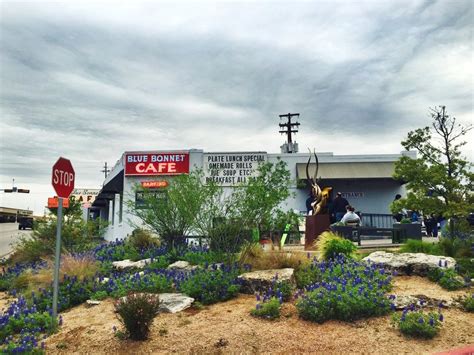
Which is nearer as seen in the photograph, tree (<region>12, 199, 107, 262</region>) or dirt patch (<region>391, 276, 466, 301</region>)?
dirt patch (<region>391, 276, 466, 301</region>)

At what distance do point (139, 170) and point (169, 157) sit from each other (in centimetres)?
194

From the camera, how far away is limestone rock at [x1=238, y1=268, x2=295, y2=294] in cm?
702

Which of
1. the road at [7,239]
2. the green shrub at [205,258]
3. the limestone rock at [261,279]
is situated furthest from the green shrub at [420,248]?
the road at [7,239]

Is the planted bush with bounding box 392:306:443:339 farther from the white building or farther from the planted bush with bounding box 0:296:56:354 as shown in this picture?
the white building

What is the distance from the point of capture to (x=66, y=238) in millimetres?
13117

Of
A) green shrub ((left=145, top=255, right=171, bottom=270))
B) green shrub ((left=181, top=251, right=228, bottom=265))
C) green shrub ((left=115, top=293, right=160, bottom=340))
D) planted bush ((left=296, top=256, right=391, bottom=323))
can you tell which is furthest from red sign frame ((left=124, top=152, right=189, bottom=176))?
green shrub ((left=115, top=293, right=160, bottom=340))

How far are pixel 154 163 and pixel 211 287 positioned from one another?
18.2 meters

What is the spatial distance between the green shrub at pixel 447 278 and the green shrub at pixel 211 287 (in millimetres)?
3471

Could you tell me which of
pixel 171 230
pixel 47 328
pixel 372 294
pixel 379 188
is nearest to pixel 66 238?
pixel 171 230

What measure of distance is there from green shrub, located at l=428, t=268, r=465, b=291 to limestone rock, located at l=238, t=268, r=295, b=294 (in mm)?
2510

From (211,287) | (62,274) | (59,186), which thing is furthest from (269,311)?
(62,274)

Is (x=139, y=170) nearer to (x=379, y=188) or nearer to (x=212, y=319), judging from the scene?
(x=379, y=188)

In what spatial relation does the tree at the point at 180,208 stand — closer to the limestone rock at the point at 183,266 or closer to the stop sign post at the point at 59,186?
the limestone rock at the point at 183,266

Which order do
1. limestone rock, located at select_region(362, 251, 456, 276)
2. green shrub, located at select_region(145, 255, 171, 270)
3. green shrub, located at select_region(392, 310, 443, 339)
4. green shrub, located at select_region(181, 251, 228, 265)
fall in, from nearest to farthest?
green shrub, located at select_region(392, 310, 443, 339)
limestone rock, located at select_region(362, 251, 456, 276)
green shrub, located at select_region(181, 251, 228, 265)
green shrub, located at select_region(145, 255, 171, 270)
